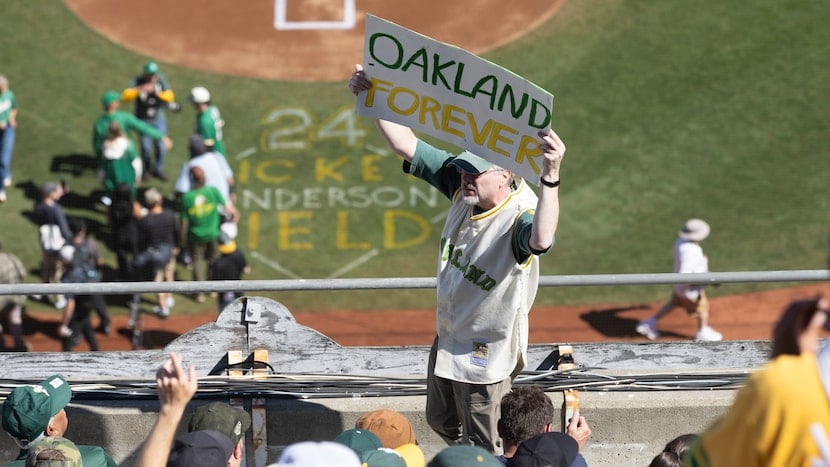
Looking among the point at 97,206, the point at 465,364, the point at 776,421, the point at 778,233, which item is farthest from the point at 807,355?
the point at 97,206

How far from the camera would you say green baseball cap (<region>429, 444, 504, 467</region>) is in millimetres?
3939

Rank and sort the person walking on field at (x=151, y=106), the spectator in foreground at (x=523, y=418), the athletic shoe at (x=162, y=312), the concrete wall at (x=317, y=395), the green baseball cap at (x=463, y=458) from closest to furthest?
the green baseball cap at (x=463, y=458), the spectator in foreground at (x=523, y=418), the concrete wall at (x=317, y=395), the athletic shoe at (x=162, y=312), the person walking on field at (x=151, y=106)

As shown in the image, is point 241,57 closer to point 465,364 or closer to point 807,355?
point 465,364

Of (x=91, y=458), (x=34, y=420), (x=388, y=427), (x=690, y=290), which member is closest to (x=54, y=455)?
(x=91, y=458)

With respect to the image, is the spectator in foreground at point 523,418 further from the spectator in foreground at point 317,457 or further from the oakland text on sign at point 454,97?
the spectator in foreground at point 317,457

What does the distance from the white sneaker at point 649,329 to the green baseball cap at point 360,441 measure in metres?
8.26

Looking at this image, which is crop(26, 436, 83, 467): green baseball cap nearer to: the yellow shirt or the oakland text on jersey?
the oakland text on jersey

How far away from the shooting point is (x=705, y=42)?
17078 millimetres

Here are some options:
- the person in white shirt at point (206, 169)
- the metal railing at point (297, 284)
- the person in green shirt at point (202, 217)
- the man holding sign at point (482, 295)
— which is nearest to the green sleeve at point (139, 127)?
the person in white shirt at point (206, 169)

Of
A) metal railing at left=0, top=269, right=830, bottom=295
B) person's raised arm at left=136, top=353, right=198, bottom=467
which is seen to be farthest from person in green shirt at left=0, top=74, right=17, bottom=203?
person's raised arm at left=136, top=353, right=198, bottom=467

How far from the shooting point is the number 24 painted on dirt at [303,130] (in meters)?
16.0

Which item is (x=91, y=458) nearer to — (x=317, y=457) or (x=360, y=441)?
(x=360, y=441)

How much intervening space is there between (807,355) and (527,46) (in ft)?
48.9

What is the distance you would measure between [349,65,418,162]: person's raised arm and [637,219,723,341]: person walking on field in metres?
6.36
